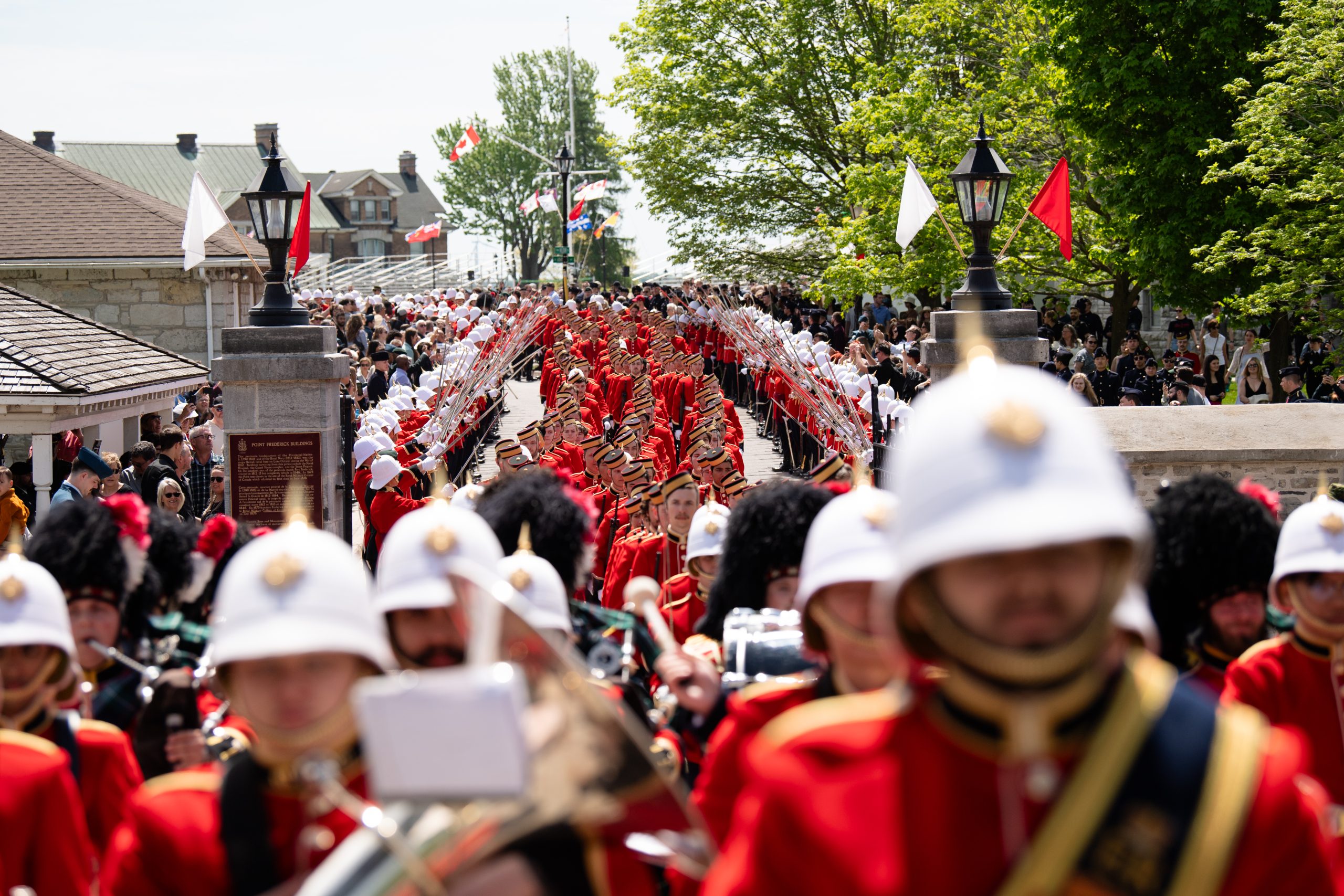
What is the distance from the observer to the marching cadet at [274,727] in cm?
255

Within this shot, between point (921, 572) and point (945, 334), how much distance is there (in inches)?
409

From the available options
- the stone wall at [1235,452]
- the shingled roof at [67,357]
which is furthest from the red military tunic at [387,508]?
the stone wall at [1235,452]

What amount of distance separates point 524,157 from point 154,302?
7147 centimetres

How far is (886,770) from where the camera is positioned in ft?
6.32

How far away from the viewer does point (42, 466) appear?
469 inches

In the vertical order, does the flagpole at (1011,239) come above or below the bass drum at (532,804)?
above

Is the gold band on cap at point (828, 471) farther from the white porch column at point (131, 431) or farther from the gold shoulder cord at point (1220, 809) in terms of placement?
the white porch column at point (131, 431)

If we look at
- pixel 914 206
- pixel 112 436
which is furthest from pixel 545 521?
pixel 112 436

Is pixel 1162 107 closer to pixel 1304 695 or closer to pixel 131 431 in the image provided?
pixel 131 431

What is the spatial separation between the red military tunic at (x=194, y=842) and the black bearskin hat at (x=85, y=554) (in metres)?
2.15

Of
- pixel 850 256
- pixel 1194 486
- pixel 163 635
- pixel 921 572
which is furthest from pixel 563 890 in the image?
pixel 850 256

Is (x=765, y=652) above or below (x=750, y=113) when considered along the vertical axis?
below

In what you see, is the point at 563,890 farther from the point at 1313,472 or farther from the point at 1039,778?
the point at 1313,472

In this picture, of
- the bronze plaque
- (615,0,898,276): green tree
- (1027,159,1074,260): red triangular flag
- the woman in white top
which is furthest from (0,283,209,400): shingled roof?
(615,0,898,276): green tree
